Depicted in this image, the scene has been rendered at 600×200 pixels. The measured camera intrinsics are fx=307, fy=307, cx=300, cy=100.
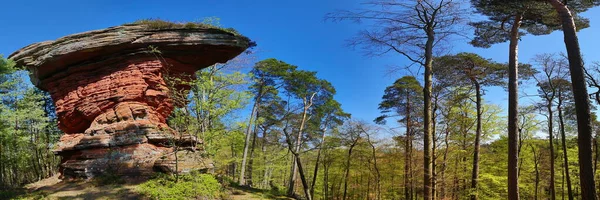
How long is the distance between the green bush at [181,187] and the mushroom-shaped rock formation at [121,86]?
2.60 ft

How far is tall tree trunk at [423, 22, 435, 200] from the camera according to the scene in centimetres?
723

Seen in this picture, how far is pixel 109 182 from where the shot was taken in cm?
1219

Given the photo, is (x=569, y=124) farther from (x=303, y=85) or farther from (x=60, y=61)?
(x=60, y=61)

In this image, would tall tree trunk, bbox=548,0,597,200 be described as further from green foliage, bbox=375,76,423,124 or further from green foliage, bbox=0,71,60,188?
green foliage, bbox=0,71,60,188

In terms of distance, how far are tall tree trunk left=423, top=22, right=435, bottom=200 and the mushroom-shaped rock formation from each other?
9295 millimetres

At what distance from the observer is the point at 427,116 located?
737 centimetres

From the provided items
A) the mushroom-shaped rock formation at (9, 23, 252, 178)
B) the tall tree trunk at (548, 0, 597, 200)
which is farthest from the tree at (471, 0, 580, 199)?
the mushroom-shaped rock formation at (9, 23, 252, 178)

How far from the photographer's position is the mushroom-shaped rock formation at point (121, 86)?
13391 millimetres

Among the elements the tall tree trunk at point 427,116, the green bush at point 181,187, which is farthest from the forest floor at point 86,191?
the tall tree trunk at point 427,116

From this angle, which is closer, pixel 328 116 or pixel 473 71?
pixel 473 71

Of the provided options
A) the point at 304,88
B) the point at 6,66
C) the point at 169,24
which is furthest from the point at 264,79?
the point at 6,66

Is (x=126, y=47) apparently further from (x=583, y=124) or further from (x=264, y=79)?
(x=583, y=124)

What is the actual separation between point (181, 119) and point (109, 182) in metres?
4.16

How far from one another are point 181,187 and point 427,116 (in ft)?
29.5
